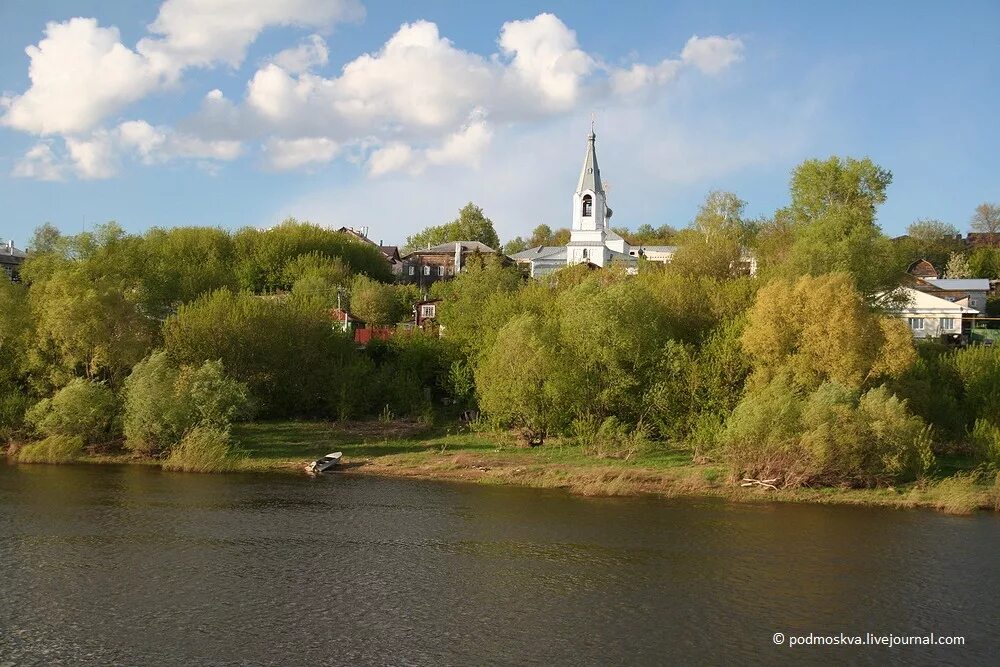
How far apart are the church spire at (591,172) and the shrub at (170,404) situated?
47.3 m

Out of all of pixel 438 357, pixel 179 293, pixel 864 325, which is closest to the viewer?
pixel 864 325

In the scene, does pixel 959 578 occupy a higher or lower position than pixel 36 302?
lower

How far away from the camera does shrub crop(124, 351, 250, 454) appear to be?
34.5 meters

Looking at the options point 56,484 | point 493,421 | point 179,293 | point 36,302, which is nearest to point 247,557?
point 56,484

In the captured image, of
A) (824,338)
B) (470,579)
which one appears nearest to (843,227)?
(824,338)

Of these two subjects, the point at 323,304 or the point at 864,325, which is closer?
the point at 864,325

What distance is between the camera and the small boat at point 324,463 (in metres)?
33.7

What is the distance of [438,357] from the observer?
46.7 m

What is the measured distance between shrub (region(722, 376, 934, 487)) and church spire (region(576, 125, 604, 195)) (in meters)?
47.7

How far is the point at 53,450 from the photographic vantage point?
3447cm

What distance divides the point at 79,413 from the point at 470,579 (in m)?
22.8

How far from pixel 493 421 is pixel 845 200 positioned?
3437 cm

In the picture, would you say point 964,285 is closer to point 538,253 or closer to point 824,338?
point 538,253

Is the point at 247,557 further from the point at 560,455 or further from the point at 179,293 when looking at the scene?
the point at 179,293
